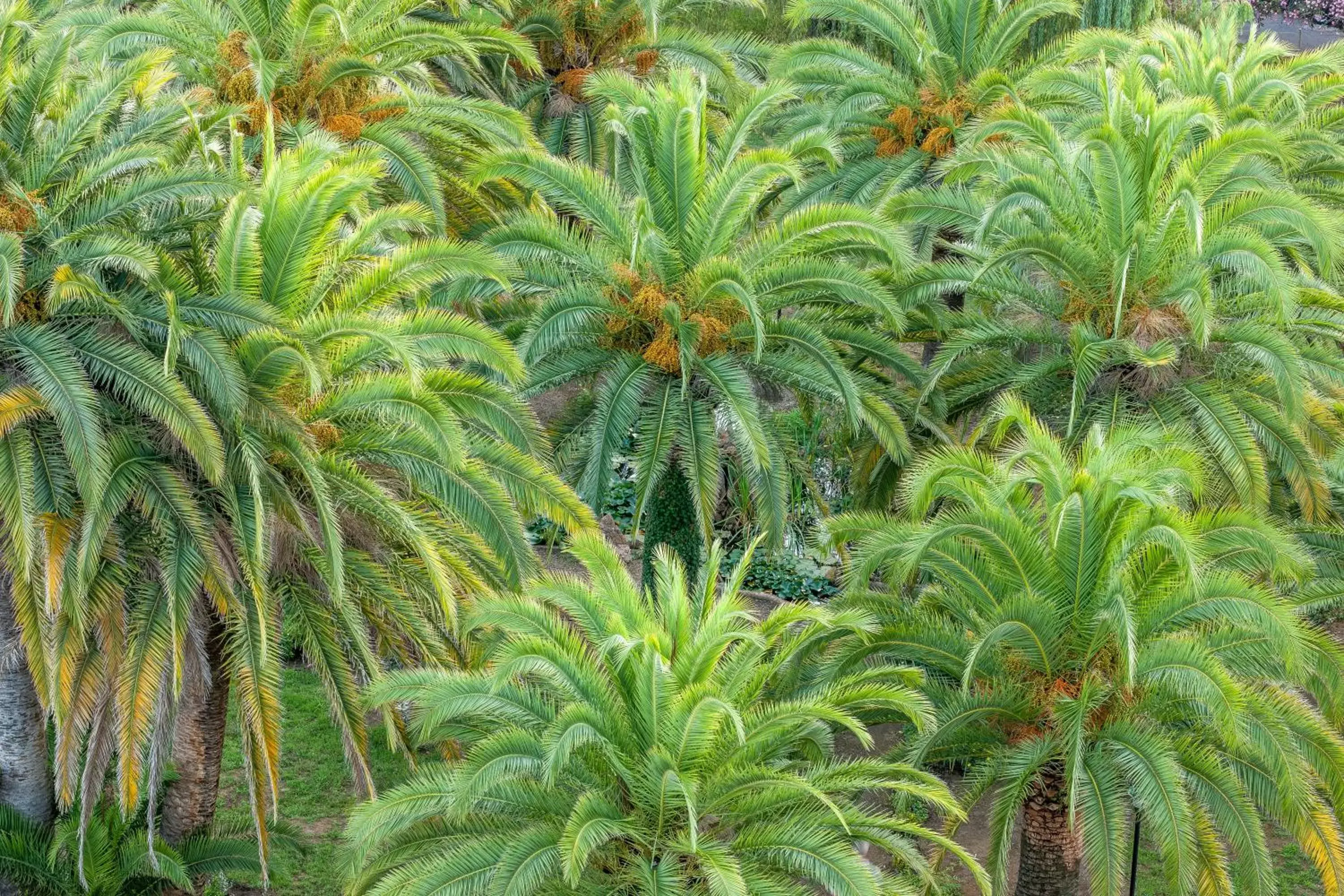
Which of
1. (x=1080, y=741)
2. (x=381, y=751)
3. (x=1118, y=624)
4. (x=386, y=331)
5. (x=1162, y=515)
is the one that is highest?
(x=386, y=331)

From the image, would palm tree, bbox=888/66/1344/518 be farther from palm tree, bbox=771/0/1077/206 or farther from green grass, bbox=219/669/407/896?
green grass, bbox=219/669/407/896

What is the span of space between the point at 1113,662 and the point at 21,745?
26.6 ft

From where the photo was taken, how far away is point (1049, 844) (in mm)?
11133

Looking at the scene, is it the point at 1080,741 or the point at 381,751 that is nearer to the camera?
the point at 1080,741

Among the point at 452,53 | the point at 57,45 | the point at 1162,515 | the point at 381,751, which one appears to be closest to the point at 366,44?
the point at 452,53

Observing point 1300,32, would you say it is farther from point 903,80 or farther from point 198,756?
point 198,756

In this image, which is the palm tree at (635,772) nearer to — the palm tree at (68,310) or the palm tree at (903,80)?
the palm tree at (68,310)

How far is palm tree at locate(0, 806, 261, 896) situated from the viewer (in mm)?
11023

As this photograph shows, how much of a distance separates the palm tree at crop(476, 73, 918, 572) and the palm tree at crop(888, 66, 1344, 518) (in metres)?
1.26

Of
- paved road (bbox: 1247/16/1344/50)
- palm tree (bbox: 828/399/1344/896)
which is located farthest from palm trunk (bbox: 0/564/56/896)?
paved road (bbox: 1247/16/1344/50)

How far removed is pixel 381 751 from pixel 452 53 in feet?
25.4

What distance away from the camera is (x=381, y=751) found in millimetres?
15180

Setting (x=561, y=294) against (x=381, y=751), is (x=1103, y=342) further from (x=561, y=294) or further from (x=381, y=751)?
(x=381, y=751)

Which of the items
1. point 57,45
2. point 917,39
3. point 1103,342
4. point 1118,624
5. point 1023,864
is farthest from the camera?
point 917,39
